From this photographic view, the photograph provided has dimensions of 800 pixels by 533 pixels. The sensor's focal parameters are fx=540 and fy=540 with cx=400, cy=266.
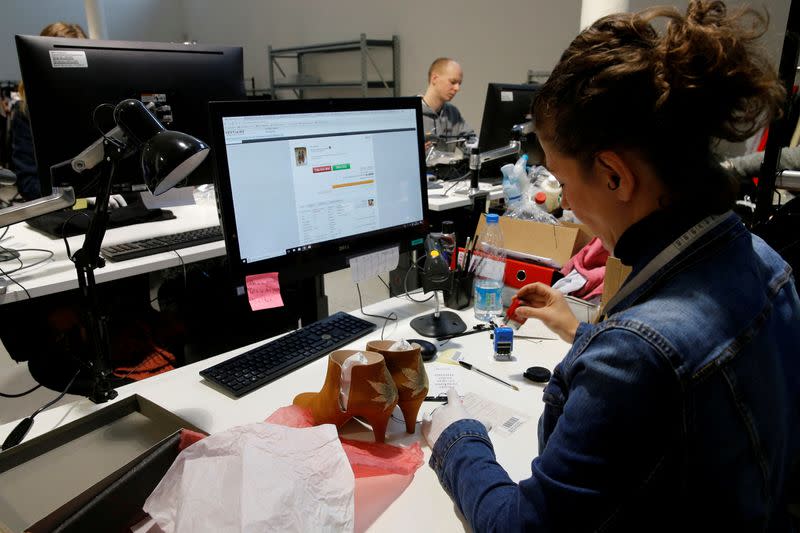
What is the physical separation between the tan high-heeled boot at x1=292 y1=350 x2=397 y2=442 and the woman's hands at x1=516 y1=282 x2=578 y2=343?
16.4 inches

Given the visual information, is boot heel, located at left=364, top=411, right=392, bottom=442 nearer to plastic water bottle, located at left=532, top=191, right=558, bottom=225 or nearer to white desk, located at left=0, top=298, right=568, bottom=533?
white desk, located at left=0, top=298, right=568, bottom=533

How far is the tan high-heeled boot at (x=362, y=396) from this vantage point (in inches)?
33.8

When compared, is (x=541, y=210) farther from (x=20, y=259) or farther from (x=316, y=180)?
(x=20, y=259)

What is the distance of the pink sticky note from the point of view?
1133mm

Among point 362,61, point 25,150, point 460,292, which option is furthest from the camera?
point 362,61

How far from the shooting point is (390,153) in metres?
1.34

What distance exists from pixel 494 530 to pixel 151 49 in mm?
1658

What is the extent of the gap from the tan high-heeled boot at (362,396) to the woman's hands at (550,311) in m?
0.42

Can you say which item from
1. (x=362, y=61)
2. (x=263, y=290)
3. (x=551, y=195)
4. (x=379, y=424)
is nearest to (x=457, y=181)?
(x=551, y=195)

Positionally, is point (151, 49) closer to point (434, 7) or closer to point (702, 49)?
point (702, 49)

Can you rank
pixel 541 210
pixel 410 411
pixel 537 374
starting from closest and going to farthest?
1. pixel 410 411
2. pixel 537 374
3. pixel 541 210

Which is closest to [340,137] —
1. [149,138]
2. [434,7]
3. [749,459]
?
[149,138]

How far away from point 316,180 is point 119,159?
407 millimetres

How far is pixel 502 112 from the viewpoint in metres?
2.52
